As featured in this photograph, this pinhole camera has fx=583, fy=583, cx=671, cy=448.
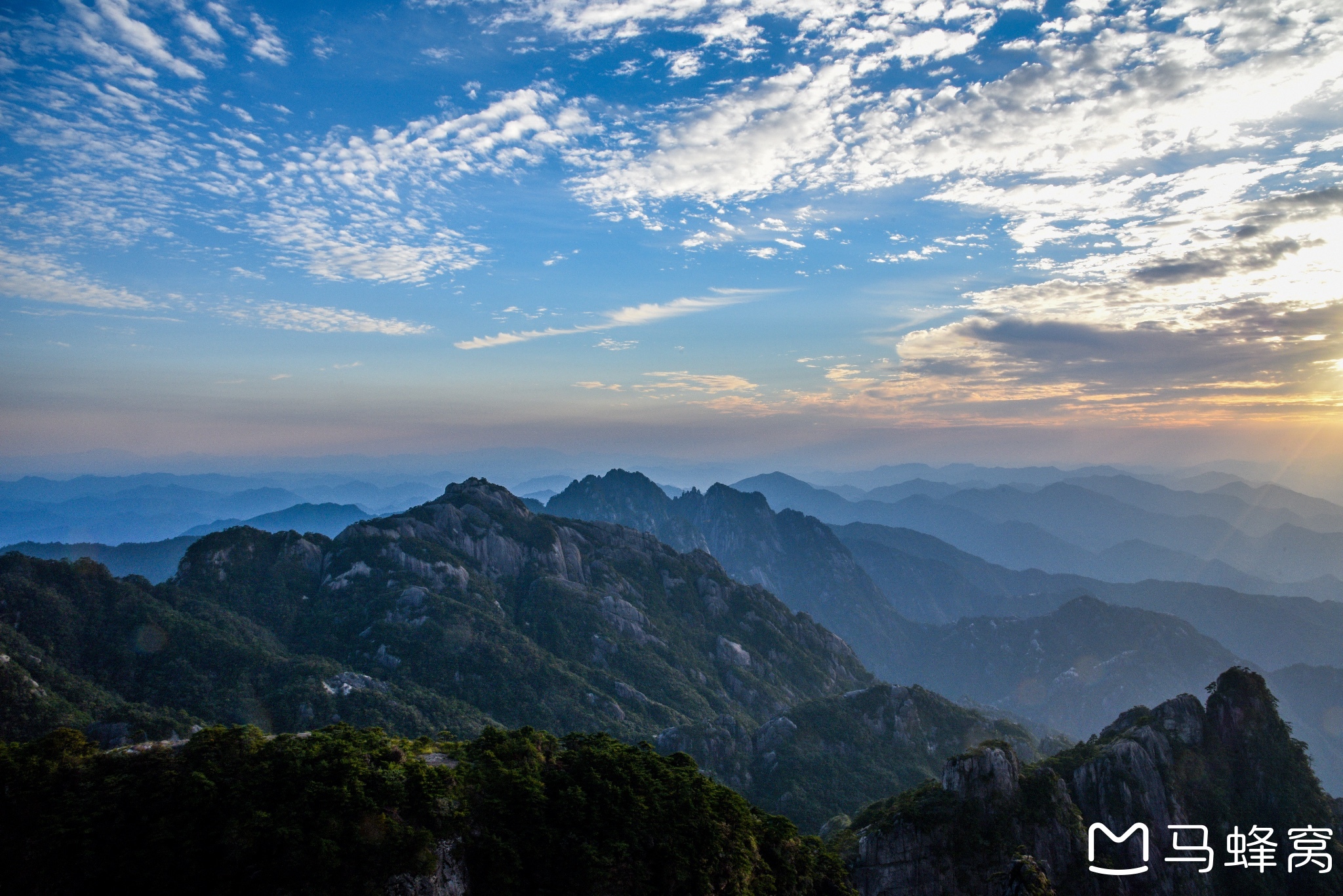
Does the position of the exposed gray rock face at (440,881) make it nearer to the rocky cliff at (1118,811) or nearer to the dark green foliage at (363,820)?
the dark green foliage at (363,820)

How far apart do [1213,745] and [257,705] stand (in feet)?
496

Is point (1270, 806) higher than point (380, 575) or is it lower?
lower

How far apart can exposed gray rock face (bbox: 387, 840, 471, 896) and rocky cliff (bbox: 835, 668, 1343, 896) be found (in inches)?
1759

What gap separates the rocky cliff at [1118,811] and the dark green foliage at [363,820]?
23.2 metres

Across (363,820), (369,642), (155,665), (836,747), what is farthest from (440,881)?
(836,747)

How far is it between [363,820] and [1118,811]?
3424 inches

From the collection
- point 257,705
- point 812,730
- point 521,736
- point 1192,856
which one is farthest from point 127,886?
point 812,730

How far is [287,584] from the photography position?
162125mm

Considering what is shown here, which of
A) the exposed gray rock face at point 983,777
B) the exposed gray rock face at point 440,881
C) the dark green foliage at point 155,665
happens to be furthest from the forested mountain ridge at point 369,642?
the exposed gray rock face at point 983,777

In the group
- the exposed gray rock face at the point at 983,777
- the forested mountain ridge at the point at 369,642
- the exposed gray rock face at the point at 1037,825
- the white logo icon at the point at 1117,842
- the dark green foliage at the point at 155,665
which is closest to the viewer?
the exposed gray rock face at the point at 1037,825

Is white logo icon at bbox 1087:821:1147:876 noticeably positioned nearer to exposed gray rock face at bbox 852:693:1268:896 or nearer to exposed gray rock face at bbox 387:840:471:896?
exposed gray rock face at bbox 852:693:1268:896

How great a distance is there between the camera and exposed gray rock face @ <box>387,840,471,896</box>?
31.4 meters

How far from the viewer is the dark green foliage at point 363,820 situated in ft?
97.9

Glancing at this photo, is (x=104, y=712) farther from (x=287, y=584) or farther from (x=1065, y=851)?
(x=1065, y=851)
